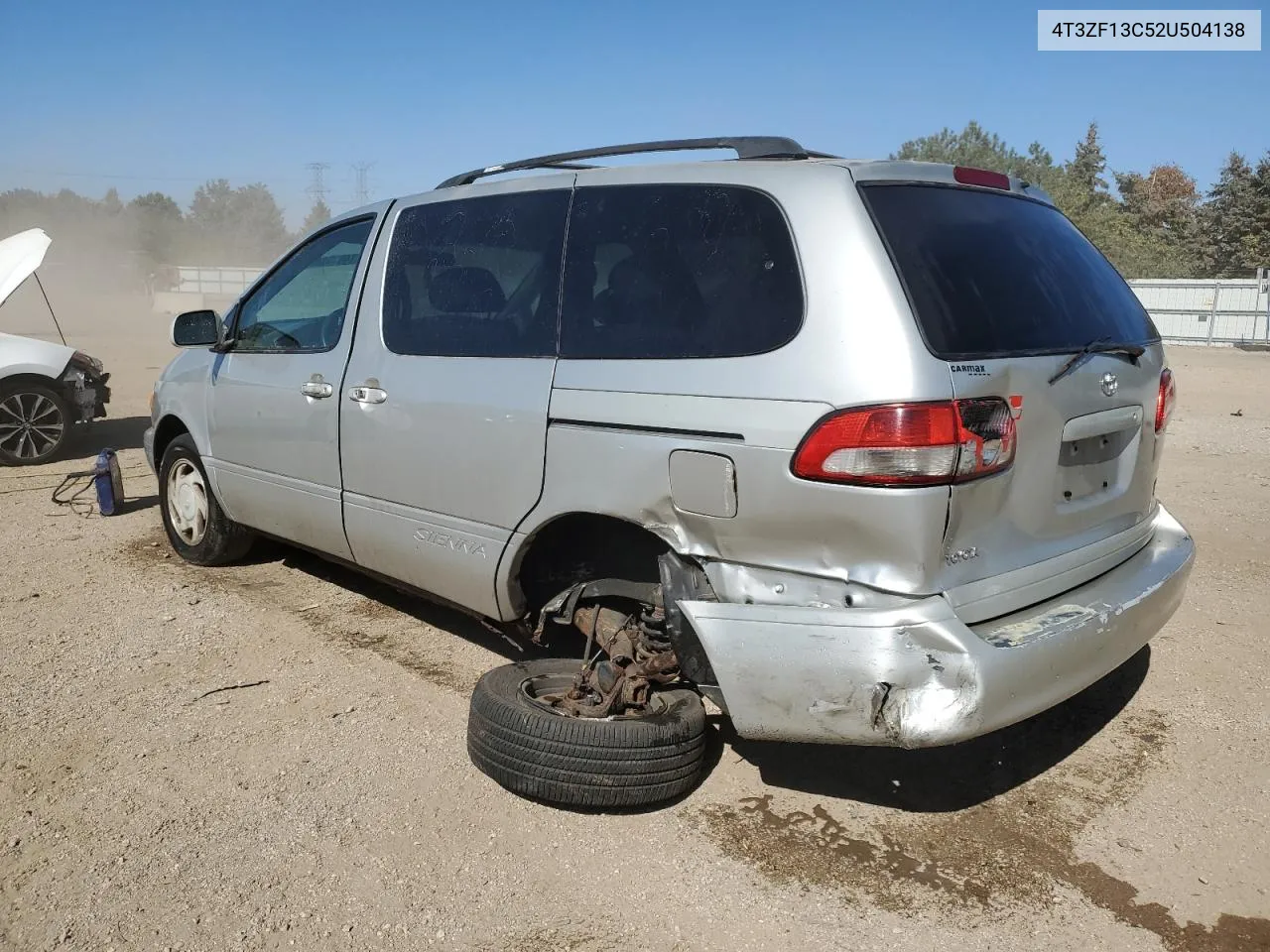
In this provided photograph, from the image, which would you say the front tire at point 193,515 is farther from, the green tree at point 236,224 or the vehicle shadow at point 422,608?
the green tree at point 236,224

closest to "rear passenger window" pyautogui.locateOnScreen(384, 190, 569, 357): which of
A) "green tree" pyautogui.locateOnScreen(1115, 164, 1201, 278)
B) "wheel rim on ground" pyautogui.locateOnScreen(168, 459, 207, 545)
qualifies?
"wheel rim on ground" pyautogui.locateOnScreen(168, 459, 207, 545)

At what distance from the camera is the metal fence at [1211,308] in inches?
1019

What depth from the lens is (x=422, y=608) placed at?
5.04 meters

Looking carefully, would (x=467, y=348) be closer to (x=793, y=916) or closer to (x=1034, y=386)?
(x=1034, y=386)

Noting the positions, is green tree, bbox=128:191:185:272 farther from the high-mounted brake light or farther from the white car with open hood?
the high-mounted brake light

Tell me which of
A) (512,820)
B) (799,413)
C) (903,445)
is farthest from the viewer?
(512,820)

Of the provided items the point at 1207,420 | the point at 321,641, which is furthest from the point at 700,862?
the point at 1207,420

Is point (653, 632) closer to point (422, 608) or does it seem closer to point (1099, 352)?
point (1099, 352)

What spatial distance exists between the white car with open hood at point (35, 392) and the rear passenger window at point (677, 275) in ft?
23.7

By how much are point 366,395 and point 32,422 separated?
21.3 feet

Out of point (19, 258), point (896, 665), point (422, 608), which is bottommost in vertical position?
→ point (422, 608)

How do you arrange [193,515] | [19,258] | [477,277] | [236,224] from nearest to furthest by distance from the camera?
[477,277]
[193,515]
[19,258]
[236,224]

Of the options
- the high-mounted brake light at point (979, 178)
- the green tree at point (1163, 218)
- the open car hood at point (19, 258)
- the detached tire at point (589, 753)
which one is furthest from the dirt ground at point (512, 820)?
the green tree at point (1163, 218)

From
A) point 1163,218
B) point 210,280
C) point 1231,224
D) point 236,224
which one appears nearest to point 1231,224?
point 1231,224
